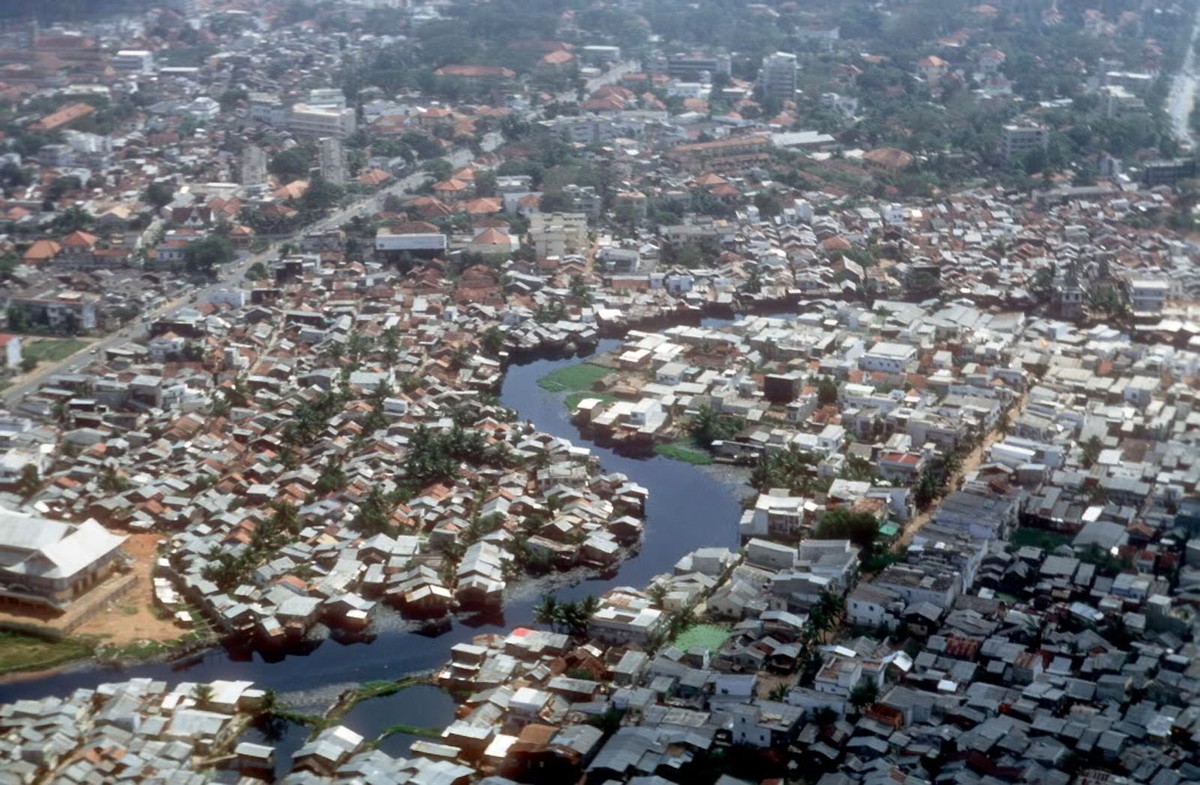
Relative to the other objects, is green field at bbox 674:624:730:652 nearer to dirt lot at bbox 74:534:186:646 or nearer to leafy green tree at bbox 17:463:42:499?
dirt lot at bbox 74:534:186:646

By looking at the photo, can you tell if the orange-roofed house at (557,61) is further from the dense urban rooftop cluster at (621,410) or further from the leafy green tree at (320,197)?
the leafy green tree at (320,197)

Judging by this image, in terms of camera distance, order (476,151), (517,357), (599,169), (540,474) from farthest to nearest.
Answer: (476,151) → (599,169) → (517,357) → (540,474)

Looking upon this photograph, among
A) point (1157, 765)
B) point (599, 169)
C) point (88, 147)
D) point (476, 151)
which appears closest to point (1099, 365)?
point (1157, 765)

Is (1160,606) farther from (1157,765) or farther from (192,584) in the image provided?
(192,584)

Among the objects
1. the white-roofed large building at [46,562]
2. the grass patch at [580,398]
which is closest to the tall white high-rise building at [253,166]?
the grass patch at [580,398]

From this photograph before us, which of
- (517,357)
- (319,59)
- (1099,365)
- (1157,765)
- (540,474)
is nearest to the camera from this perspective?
(1157,765)

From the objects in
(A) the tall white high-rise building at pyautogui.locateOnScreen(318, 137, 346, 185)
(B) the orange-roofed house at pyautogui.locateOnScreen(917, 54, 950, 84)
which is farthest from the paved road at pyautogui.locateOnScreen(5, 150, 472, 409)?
(B) the orange-roofed house at pyautogui.locateOnScreen(917, 54, 950, 84)
